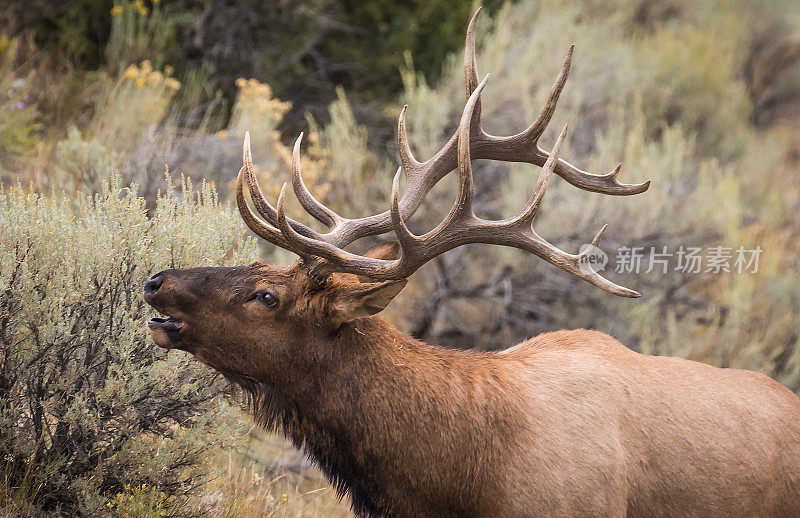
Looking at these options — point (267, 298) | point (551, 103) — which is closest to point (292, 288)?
point (267, 298)

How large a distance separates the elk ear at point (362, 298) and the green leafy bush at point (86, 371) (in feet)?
2.91

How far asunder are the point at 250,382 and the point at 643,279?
18.3 ft

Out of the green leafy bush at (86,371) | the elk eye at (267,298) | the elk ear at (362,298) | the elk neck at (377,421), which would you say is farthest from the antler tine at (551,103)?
the green leafy bush at (86,371)

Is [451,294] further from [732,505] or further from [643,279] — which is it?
[732,505]

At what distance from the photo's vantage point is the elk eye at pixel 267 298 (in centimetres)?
344

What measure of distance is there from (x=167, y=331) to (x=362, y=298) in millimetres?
750

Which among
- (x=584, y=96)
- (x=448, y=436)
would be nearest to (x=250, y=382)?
(x=448, y=436)

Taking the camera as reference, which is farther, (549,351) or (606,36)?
(606,36)

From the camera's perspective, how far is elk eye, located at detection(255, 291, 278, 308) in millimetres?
3441

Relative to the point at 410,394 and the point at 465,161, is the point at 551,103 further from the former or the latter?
the point at 410,394

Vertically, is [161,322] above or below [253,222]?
below

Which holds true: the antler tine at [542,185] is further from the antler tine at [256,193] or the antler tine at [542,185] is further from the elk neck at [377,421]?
the antler tine at [256,193]

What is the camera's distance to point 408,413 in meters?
3.46

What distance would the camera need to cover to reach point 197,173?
23.4ft
